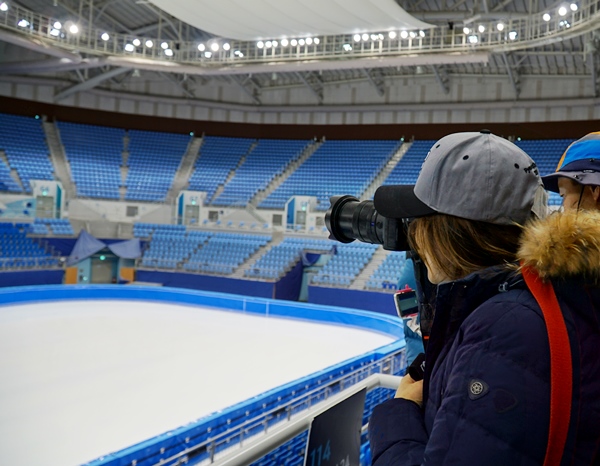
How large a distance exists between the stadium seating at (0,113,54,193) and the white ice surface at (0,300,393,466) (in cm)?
815

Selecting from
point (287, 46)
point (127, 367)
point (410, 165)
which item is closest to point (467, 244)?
point (127, 367)

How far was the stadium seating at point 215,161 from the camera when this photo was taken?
21.6 meters

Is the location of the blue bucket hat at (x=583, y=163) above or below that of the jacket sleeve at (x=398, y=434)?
above

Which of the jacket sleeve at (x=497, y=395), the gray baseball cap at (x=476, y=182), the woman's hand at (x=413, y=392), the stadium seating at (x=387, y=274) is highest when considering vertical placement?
the gray baseball cap at (x=476, y=182)

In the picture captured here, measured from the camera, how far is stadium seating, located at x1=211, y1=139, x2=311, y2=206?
2078cm

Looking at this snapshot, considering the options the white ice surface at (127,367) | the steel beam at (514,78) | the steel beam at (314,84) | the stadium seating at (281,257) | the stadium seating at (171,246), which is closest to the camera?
the white ice surface at (127,367)

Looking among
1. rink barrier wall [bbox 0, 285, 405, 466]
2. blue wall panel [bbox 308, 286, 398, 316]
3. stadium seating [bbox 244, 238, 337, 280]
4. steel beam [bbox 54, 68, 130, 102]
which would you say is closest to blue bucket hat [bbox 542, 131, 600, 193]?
rink barrier wall [bbox 0, 285, 405, 466]

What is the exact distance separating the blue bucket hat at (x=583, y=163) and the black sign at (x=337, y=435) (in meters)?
0.83

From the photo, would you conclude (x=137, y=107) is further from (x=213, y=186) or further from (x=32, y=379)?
(x=32, y=379)

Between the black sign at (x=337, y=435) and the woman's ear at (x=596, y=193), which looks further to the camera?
the woman's ear at (x=596, y=193)

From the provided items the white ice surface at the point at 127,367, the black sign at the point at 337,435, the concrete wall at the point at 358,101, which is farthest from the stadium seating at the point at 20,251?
the black sign at the point at 337,435

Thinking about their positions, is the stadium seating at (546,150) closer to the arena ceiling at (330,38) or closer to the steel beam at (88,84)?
the arena ceiling at (330,38)

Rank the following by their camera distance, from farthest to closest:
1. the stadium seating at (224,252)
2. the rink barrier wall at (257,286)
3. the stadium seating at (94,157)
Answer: the stadium seating at (94,157) < the stadium seating at (224,252) < the rink barrier wall at (257,286)

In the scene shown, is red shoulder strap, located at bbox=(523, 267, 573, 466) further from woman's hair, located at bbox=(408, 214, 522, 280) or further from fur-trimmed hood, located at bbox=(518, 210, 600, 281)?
woman's hair, located at bbox=(408, 214, 522, 280)
